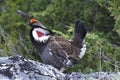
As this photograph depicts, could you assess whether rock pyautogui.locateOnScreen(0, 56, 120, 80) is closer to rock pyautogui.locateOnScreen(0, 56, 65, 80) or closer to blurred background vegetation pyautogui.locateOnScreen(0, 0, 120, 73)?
rock pyautogui.locateOnScreen(0, 56, 65, 80)

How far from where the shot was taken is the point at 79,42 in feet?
21.6

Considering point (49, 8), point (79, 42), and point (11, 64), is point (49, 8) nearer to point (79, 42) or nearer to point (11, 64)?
point (79, 42)

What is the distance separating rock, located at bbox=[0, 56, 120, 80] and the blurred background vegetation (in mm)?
2054

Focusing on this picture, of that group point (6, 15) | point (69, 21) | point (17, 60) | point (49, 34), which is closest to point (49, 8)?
point (69, 21)

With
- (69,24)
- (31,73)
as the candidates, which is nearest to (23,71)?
(31,73)

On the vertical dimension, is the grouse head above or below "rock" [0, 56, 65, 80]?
above

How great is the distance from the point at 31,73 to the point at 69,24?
398 cm

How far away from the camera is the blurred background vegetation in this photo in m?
7.34

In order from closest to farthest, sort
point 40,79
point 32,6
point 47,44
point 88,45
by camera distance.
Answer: point 40,79 → point 47,44 → point 88,45 → point 32,6

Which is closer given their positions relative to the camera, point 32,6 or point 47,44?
point 47,44

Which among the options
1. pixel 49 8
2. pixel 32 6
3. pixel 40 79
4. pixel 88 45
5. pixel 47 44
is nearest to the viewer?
pixel 40 79

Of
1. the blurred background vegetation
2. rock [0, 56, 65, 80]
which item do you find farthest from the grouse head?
rock [0, 56, 65, 80]

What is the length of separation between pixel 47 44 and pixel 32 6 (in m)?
2.97

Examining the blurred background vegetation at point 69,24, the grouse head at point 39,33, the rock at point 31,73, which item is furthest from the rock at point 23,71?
the blurred background vegetation at point 69,24
